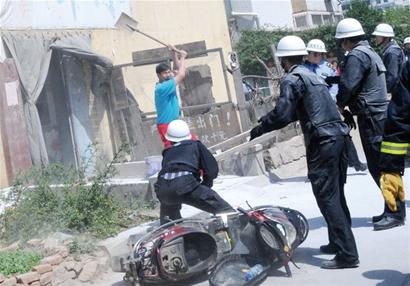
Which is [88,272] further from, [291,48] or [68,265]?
[291,48]

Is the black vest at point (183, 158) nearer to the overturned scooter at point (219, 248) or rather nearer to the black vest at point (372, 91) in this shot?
the overturned scooter at point (219, 248)

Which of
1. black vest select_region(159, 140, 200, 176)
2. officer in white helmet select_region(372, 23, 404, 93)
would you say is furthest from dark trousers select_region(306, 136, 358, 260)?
officer in white helmet select_region(372, 23, 404, 93)

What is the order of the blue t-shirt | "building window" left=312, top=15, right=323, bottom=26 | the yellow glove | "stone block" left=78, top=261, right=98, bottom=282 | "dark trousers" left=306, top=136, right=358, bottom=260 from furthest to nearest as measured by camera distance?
"building window" left=312, top=15, right=323, bottom=26 < the blue t-shirt < "stone block" left=78, top=261, right=98, bottom=282 < the yellow glove < "dark trousers" left=306, top=136, right=358, bottom=260

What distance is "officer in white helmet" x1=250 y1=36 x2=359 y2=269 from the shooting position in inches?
200

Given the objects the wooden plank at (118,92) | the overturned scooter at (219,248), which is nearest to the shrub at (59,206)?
the overturned scooter at (219,248)

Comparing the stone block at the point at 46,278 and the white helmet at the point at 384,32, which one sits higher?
the white helmet at the point at 384,32

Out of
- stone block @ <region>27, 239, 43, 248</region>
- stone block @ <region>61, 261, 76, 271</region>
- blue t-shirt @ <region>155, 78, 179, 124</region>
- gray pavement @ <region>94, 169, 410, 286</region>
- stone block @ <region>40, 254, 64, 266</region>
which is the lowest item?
gray pavement @ <region>94, 169, 410, 286</region>

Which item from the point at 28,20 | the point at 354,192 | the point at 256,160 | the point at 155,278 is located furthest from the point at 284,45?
the point at 28,20

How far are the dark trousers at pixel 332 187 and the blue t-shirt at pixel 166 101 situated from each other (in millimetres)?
2410

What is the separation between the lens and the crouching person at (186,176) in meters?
5.63

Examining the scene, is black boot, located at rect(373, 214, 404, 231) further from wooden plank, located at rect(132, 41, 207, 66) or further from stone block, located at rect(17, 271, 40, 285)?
wooden plank, located at rect(132, 41, 207, 66)

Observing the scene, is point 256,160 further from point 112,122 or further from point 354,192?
point 112,122

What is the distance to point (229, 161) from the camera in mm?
9547

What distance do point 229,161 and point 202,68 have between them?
395 cm
